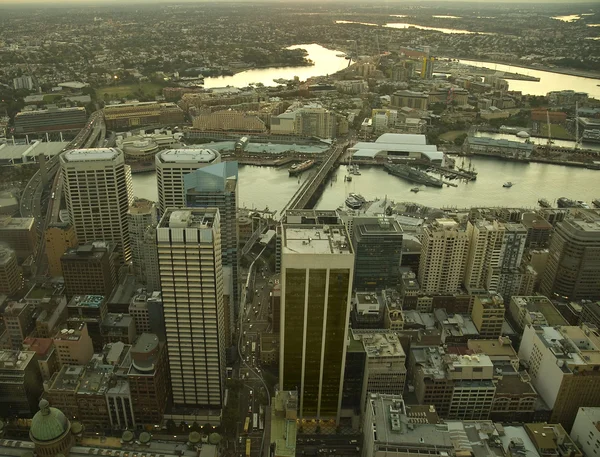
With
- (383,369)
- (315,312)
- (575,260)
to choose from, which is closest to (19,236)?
(315,312)

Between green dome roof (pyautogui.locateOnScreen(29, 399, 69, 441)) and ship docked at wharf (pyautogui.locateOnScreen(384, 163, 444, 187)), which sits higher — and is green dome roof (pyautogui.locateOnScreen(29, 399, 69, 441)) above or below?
above

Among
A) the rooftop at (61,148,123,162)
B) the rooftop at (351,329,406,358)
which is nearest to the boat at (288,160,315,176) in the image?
the rooftop at (61,148,123,162)

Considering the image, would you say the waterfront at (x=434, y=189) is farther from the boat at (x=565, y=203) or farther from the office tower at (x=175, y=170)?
the office tower at (x=175, y=170)

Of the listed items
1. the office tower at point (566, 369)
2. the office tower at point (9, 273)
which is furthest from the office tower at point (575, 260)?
the office tower at point (9, 273)

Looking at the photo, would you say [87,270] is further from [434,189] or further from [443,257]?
[434,189]

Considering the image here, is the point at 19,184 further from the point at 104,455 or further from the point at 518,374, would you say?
the point at 518,374

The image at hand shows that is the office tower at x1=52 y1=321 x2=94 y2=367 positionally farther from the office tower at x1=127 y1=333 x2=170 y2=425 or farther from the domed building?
the domed building
